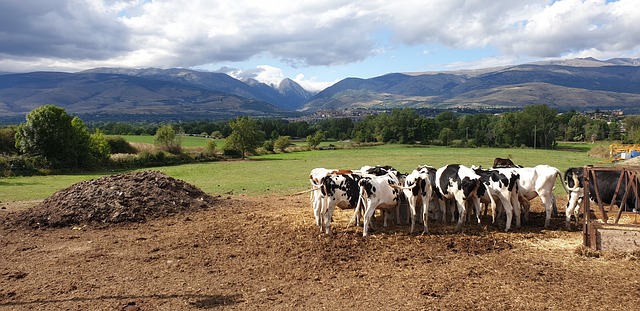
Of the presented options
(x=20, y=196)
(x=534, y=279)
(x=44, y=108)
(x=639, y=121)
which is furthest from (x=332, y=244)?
(x=639, y=121)

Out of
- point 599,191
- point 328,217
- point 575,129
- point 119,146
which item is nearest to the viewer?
point 328,217

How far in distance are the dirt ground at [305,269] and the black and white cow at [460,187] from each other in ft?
2.77

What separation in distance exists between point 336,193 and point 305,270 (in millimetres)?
4136

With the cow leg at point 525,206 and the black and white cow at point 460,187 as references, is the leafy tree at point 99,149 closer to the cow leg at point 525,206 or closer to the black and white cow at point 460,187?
the black and white cow at point 460,187

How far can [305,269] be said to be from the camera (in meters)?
11.4

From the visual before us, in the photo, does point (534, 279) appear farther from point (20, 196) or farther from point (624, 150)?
point (624, 150)

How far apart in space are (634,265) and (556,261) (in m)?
1.82

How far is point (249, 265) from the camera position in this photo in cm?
1177

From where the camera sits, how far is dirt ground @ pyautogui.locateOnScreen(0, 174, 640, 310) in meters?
9.29

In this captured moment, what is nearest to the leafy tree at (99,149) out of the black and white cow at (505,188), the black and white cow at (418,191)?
the black and white cow at (418,191)

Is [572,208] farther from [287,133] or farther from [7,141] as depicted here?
[287,133]

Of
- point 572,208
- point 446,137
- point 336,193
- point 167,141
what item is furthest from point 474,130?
point 336,193

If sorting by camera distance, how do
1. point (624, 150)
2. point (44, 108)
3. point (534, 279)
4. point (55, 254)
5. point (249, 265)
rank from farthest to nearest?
point (624, 150) < point (44, 108) < point (55, 254) < point (249, 265) < point (534, 279)

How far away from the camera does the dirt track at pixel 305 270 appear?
30.5 feet
